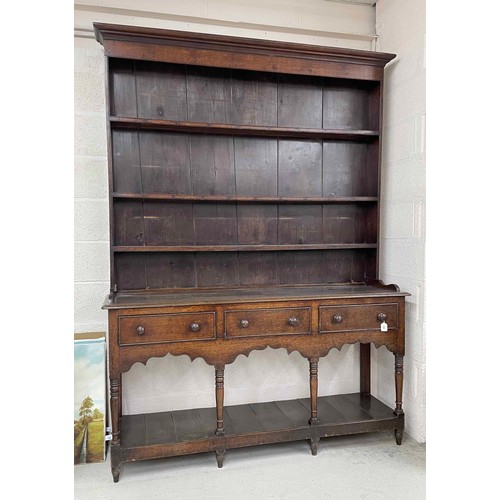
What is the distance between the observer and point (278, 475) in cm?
217

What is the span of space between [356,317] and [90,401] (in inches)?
60.8

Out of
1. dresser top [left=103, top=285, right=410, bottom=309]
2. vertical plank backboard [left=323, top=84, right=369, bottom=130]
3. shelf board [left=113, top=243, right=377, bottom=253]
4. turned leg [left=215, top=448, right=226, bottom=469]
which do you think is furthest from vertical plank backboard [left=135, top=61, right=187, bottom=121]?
turned leg [left=215, top=448, right=226, bottom=469]

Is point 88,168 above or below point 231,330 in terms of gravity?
above

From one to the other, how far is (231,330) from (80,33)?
1889 millimetres

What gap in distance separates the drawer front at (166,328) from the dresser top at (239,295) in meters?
0.07

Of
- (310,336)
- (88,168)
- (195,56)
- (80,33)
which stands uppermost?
(80,33)

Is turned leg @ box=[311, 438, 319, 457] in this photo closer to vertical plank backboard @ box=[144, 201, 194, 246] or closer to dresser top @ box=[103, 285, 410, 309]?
dresser top @ box=[103, 285, 410, 309]

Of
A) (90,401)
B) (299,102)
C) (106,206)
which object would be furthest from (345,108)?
(90,401)

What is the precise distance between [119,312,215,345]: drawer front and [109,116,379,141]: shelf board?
1056mm

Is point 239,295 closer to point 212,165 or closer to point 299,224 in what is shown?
point 299,224
